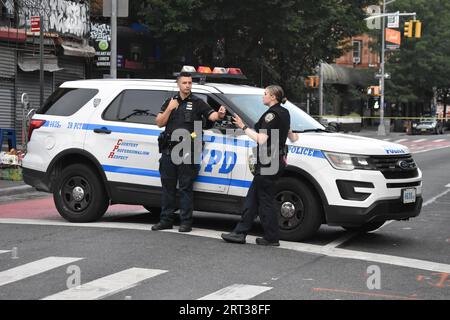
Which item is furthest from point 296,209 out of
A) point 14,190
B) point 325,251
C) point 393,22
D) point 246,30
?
Result: point 393,22

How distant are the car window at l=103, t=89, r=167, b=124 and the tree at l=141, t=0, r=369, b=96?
61.4 ft

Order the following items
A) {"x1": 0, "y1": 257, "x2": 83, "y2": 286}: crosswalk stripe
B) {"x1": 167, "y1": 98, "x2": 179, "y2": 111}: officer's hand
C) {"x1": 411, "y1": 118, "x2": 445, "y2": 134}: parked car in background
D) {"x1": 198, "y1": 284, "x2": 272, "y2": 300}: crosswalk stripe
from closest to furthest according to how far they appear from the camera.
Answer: {"x1": 198, "y1": 284, "x2": 272, "y2": 300}: crosswalk stripe, {"x1": 0, "y1": 257, "x2": 83, "y2": 286}: crosswalk stripe, {"x1": 167, "y1": 98, "x2": 179, "y2": 111}: officer's hand, {"x1": 411, "y1": 118, "x2": 445, "y2": 134}: parked car in background

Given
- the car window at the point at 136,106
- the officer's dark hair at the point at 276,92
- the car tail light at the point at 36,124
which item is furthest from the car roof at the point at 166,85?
the officer's dark hair at the point at 276,92

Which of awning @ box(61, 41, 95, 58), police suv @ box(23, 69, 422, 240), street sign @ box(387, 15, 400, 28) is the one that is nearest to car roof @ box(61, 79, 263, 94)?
police suv @ box(23, 69, 422, 240)

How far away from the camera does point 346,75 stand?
57.6 m

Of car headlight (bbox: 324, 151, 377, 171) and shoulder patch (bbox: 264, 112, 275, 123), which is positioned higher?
shoulder patch (bbox: 264, 112, 275, 123)

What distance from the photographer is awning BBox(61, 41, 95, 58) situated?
84.3 ft

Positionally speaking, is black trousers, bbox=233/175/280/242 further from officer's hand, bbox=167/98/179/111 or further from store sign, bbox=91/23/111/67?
store sign, bbox=91/23/111/67

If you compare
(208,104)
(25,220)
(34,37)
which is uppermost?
(34,37)

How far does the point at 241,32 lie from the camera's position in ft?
102

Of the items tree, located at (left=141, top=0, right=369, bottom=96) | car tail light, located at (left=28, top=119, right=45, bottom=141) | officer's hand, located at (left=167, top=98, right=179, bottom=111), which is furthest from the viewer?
tree, located at (left=141, top=0, right=369, bottom=96)
